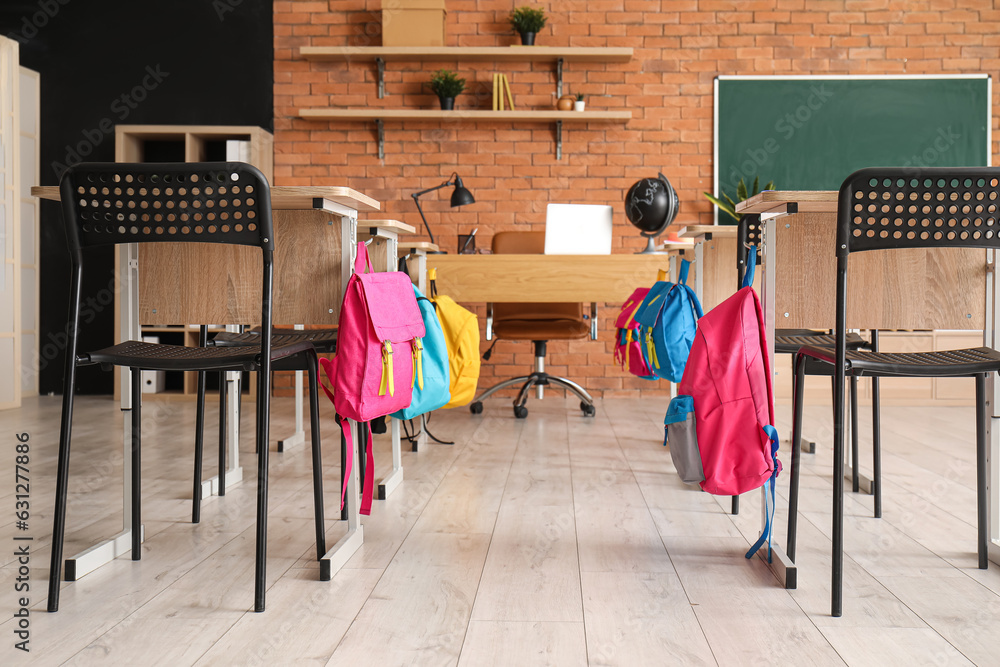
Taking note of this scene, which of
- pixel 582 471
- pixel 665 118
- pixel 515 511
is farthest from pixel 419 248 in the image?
pixel 665 118

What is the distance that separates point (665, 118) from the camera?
4734 millimetres

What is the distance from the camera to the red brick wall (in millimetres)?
4684

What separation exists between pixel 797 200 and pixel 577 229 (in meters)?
1.69

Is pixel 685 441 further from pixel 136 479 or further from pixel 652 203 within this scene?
pixel 652 203

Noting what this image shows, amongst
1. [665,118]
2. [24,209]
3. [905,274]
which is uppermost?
[665,118]

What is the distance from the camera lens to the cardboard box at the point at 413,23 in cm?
462

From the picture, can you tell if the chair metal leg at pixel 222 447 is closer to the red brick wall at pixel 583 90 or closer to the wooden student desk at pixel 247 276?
the wooden student desk at pixel 247 276

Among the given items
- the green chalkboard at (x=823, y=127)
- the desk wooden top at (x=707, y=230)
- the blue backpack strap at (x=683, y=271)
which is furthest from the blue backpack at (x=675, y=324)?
the green chalkboard at (x=823, y=127)

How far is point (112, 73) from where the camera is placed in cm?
475

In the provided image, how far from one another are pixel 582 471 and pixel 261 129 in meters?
3.10

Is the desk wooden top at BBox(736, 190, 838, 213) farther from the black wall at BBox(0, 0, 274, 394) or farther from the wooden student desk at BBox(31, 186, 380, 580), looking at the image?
the black wall at BBox(0, 0, 274, 394)

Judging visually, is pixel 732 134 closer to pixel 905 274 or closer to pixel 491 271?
pixel 491 271

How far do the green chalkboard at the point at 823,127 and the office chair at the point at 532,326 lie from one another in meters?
1.42

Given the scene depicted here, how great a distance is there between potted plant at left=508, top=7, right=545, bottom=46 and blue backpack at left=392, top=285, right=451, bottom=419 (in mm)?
3058
